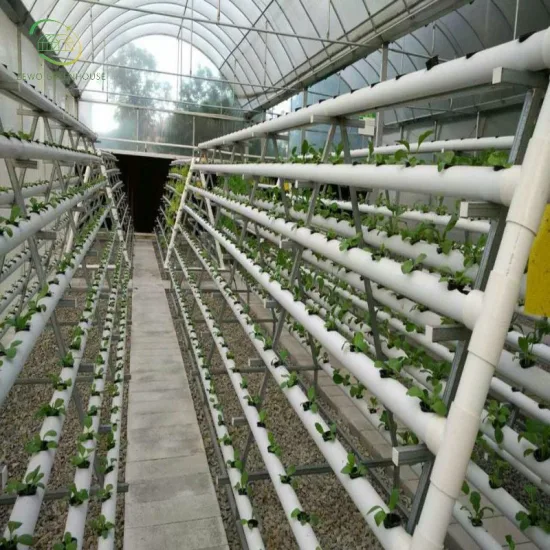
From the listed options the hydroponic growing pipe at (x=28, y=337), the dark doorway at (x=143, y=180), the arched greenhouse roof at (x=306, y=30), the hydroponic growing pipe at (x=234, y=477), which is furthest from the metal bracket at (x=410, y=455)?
the dark doorway at (x=143, y=180)

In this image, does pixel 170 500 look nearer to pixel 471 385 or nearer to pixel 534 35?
pixel 471 385

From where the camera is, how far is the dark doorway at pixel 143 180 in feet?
39.2

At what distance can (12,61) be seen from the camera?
7234 millimetres

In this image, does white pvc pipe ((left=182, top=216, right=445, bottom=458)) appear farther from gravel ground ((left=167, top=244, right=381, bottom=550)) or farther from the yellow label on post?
gravel ground ((left=167, top=244, right=381, bottom=550))

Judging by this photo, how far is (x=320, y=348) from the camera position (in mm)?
3777

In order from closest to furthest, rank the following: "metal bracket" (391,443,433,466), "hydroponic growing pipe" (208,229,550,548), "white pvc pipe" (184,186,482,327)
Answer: "white pvc pipe" (184,186,482,327) → "metal bracket" (391,443,433,466) → "hydroponic growing pipe" (208,229,550,548)

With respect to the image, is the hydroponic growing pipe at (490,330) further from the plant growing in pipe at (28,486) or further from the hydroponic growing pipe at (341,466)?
the plant growing in pipe at (28,486)

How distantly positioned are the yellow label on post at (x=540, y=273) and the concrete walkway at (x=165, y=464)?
7.31ft

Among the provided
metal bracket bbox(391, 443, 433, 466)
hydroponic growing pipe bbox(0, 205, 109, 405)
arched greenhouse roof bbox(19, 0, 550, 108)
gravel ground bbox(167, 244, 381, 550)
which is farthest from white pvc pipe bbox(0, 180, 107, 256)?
arched greenhouse roof bbox(19, 0, 550, 108)

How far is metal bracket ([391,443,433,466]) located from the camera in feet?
3.62

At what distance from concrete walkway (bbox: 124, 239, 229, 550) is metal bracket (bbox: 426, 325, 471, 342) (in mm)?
2028

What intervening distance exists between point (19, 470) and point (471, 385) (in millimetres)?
3119

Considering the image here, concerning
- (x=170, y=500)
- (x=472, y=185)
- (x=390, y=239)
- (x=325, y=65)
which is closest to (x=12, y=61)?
(x=325, y=65)

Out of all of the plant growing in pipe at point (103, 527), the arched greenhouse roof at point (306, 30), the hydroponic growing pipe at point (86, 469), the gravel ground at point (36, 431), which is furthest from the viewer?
the arched greenhouse roof at point (306, 30)
